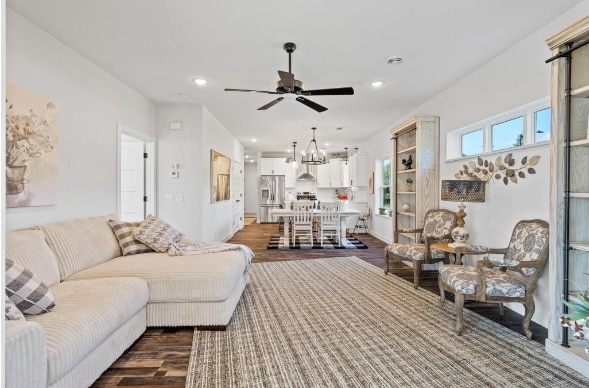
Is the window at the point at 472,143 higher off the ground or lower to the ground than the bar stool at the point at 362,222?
higher

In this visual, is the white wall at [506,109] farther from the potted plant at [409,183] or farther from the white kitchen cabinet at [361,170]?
the white kitchen cabinet at [361,170]

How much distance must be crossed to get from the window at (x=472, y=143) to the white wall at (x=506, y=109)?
0.19 meters

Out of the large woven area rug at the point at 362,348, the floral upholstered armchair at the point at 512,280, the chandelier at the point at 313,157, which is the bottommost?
the large woven area rug at the point at 362,348

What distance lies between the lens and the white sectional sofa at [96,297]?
1.40 m

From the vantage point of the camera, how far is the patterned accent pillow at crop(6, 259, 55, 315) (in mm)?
1661

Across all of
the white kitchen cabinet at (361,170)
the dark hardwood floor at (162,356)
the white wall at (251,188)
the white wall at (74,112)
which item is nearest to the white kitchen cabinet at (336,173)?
the white kitchen cabinet at (361,170)

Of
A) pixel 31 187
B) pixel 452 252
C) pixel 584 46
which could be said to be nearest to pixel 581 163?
pixel 584 46

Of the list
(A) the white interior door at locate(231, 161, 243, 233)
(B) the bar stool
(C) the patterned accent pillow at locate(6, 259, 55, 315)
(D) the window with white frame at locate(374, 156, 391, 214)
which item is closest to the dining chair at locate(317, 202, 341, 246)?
(D) the window with white frame at locate(374, 156, 391, 214)

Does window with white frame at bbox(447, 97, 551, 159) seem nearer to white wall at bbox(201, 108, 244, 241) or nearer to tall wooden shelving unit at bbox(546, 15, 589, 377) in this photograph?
tall wooden shelving unit at bbox(546, 15, 589, 377)

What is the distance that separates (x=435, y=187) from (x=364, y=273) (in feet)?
5.48

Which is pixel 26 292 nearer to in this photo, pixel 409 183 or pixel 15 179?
pixel 15 179

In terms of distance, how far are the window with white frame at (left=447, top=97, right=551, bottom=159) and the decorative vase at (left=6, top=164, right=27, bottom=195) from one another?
4.57 m

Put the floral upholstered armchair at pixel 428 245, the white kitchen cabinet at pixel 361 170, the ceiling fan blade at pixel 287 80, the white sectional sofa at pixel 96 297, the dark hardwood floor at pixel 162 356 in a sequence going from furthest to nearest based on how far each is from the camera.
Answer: the white kitchen cabinet at pixel 361 170 → the floral upholstered armchair at pixel 428 245 → the ceiling fan blade at pixel 287 80 → the dark hardwood floor at pixel 162 356 → the white sectional sofa at pixel 96 297

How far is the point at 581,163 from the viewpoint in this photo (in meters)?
2.12
